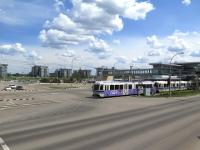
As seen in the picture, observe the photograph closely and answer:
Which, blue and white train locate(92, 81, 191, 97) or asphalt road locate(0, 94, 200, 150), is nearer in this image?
asphalt road locate(0, 94, 200, 150)

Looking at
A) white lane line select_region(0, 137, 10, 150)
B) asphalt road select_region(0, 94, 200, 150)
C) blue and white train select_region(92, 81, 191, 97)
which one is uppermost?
blue and white train select_region(92, 81, 191, 97)

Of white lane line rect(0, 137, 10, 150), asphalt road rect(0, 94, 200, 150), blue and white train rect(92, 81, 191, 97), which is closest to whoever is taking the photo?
white lane line rect(0, 137, 10, 150)

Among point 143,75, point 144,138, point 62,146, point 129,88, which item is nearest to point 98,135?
point 144,138

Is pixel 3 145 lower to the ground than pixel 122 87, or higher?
lower

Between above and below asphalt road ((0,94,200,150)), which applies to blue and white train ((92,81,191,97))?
above

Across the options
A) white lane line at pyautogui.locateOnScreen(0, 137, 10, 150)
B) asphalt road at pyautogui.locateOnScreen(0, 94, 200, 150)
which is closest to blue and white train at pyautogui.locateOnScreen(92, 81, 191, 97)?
asphalt road at pyautogui.locateOnScreen(0, 94, 200, 150)

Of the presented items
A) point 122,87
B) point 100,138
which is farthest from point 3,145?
point 122,87

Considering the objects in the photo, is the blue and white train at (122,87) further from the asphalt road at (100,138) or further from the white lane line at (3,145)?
the white lane line at (3,145)

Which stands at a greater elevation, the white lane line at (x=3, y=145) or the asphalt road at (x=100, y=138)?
the white lane line at (x=3, y=145)

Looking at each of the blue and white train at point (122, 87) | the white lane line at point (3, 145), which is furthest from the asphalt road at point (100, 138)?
the blue and white train at point (122, 87)

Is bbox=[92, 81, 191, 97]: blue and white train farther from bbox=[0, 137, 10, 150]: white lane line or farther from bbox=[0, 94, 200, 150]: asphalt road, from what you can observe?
bbox=[0, 137, 10, 150]: white lane line

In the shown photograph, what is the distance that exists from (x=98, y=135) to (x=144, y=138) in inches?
93.7

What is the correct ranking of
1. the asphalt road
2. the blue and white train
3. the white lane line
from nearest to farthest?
the white lane line, the asphalt road, the blue and white train

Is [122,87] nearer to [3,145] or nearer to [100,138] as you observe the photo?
[100,138]
